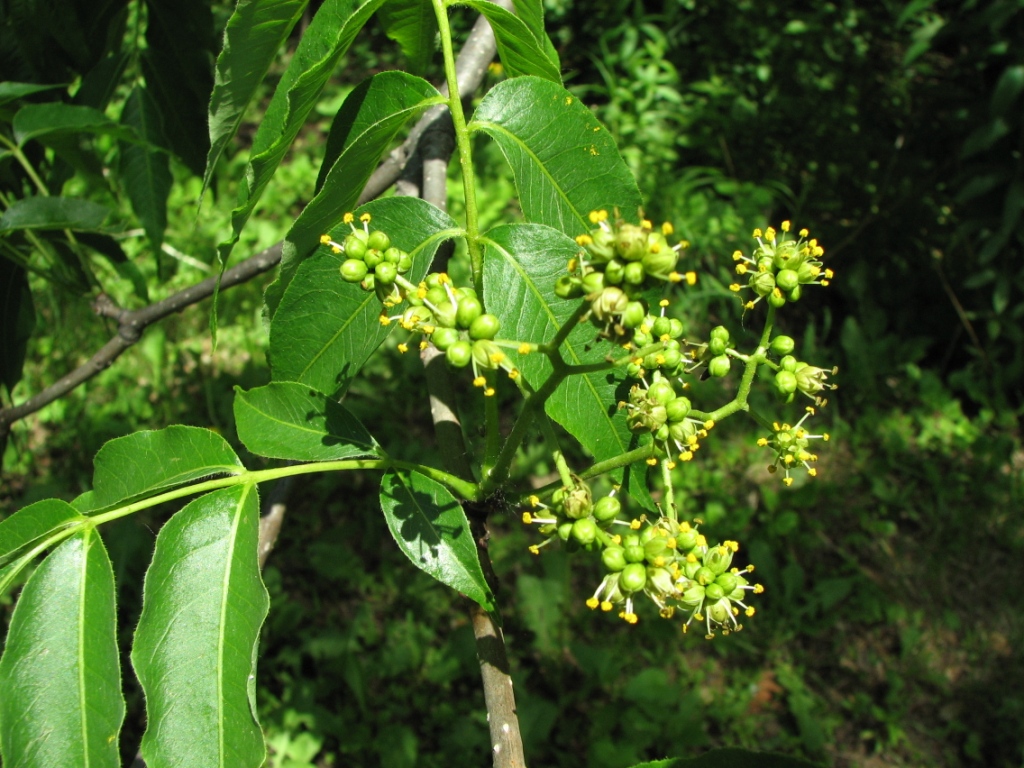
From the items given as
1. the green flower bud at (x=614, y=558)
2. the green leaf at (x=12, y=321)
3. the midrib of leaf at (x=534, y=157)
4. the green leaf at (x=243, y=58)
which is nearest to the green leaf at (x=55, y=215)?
the green leaf at (x=12, y=321)

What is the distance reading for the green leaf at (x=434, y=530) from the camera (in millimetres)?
1264

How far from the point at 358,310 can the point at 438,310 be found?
12.3 inches

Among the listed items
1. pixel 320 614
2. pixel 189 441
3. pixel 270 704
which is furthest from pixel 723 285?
pixel 189 441

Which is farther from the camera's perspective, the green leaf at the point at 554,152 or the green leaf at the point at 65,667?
the green leaf at the point at 554,152

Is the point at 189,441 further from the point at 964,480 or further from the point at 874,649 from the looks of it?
the point at 964,480

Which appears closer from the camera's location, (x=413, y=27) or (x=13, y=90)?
(x=413, y=27)

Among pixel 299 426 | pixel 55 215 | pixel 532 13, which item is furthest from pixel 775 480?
pixel 55 215

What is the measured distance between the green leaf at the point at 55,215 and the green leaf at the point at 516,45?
989 millimetres

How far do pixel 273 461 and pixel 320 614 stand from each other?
2477 mm

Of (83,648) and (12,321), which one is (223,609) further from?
(12,321)

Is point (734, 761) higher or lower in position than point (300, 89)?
lower

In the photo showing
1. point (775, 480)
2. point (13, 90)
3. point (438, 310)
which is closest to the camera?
point (438, 310)

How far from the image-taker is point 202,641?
46.6 inches

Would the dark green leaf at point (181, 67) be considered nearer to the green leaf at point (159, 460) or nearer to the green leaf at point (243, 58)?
the green leaf at point (243, 58)
